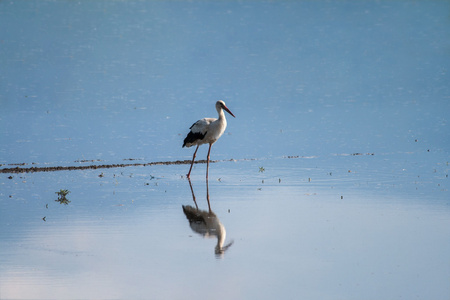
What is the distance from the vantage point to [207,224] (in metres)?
13.3

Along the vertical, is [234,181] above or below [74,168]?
below

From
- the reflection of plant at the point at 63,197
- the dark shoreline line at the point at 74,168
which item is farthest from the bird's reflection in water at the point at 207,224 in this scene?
the dark shoreline line at the point at 74,168

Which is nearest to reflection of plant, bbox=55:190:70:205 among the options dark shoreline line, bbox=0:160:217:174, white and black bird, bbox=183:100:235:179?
white and black bird, bbox=183:100:235:179

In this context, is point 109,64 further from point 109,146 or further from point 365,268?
point 365,268

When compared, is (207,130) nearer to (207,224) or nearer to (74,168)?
(74,168)

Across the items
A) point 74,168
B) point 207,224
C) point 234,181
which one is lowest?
point 207,224

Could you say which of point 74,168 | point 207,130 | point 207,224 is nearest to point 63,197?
point 207,224

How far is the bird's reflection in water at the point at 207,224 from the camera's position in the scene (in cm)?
1167

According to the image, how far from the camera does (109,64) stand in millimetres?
70500

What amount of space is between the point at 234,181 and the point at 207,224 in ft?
18.0

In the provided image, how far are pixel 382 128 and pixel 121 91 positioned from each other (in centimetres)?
2344

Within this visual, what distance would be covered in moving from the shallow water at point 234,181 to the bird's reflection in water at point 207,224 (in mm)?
97

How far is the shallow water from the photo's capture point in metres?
10.1

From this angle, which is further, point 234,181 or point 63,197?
point 234,181
